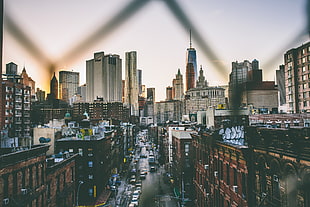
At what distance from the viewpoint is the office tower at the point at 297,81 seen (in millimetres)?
49312

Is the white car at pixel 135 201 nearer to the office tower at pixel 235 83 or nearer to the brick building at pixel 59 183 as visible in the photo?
the brick building at pixel 59 183

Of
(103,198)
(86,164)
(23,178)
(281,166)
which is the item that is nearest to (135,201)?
(103,198)

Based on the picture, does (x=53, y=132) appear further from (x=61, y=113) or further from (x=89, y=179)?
(x=61, y=113)

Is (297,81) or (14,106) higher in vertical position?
(297,81)

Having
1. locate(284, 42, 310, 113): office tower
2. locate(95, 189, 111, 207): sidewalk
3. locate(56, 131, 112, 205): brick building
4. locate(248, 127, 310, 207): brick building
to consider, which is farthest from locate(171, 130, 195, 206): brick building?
locate(248, 127, 310, 207): brick building

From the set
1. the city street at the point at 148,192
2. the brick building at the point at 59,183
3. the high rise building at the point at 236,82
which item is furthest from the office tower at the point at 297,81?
the high rise building at the point at 236,82

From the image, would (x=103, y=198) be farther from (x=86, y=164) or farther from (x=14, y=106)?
(x=14, y=106)

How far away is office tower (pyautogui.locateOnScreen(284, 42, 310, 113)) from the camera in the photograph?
4931 cm

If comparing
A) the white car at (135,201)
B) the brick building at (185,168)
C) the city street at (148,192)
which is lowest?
the city street at (148,192)

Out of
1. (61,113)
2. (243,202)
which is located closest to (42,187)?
(243,202)

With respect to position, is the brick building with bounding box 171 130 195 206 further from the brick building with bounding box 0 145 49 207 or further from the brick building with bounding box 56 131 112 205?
the brick building with bounding box 0 145 49 207

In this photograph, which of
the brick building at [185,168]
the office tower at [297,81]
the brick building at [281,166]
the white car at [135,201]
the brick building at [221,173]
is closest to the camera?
the brick building at [281,166]

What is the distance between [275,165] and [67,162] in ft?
67.4

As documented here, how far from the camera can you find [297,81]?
5250cm
